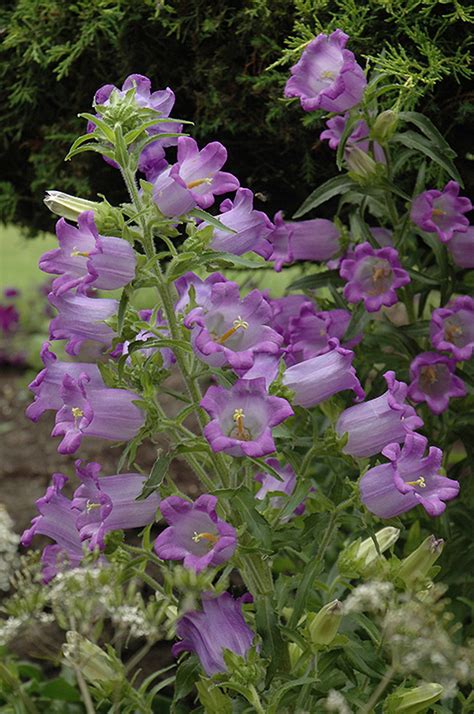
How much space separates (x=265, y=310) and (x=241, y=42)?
0.90 meters

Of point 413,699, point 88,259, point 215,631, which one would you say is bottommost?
point 413,699

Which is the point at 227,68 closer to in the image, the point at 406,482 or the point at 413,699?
the point at 406,482

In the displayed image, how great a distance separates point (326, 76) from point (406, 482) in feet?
2.64

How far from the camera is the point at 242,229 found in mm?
1789

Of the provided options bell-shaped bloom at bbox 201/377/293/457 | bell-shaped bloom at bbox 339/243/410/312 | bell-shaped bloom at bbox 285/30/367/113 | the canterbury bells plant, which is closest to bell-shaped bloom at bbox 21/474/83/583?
the canterbury bells plant

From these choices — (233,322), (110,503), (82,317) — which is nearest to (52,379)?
(82,317)

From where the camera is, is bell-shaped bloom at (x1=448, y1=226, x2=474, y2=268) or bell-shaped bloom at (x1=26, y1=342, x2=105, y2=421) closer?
bell-shaped bloom at (x1=26, y1=342, x2=105, y2=421)

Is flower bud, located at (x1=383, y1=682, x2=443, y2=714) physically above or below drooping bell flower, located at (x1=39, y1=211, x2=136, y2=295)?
below

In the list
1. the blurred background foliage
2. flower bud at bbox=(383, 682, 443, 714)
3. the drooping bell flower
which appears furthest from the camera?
the blurred background foliage

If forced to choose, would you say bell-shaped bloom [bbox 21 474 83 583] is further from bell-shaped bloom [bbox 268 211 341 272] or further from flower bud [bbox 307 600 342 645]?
bell-shaped bloom [bbox 268 211 341 272]

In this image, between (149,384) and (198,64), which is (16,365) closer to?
(198,64)

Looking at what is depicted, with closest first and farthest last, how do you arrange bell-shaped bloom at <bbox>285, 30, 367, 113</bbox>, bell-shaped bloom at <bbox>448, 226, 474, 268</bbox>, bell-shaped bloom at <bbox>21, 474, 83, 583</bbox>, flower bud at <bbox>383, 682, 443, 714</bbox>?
flower bud at <bbox>383, 682, 443, 714</bbox>, bell-shaped bloom at <bbox>21, 474, 83, 583</bbox>, bell-shaped bloom at <bbox>285, 30, 367, 113</bbox>, bell-shaped bloom at <bbox>448, 226, 474, 268</bbox>

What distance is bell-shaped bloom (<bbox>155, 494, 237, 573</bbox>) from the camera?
1.65 metres

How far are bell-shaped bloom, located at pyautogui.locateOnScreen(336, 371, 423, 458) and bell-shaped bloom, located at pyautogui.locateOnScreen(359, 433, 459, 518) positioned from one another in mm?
48
